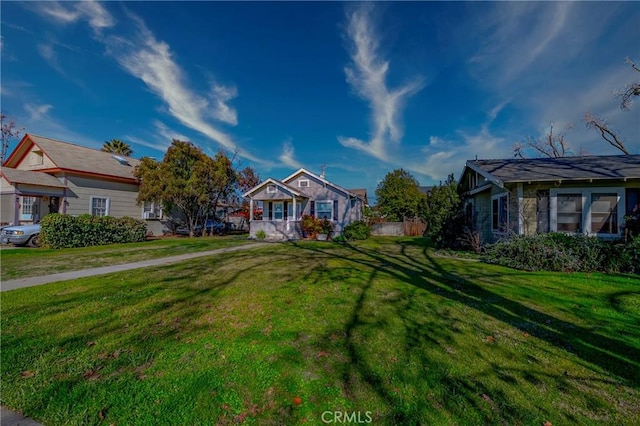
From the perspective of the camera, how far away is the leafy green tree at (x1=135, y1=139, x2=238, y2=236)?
60.0ft

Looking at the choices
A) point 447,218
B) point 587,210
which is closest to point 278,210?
point 447,218

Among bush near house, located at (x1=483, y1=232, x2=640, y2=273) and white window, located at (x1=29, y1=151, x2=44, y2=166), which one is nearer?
bush near house, located at (x1=483, y1=232, x2=640, y2=273)

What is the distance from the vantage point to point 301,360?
3.18m

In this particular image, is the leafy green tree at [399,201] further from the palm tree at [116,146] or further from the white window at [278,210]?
the palm tree at [116,146]

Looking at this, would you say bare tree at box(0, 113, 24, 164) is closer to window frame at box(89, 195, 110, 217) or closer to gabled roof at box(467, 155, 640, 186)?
window frame at box(89, 195, 110, 217)

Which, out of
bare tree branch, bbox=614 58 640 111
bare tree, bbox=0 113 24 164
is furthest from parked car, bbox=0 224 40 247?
bare tree branch, bbox=614 58 640 111

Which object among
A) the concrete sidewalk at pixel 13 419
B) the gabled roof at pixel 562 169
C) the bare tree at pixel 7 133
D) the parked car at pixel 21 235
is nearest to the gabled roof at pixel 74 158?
the parked car at pixel 21 235

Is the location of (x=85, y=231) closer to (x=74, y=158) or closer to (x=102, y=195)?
(x=102, y=195)

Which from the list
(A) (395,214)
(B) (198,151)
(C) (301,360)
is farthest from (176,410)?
(A) (395,214)

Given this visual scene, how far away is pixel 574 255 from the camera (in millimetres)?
8500

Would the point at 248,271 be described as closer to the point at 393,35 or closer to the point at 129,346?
the point at 129,346

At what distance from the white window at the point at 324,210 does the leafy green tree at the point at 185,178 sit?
7443 millimetres

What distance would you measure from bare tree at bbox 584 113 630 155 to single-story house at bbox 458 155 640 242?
17.6 m

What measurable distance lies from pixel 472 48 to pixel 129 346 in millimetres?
17622
